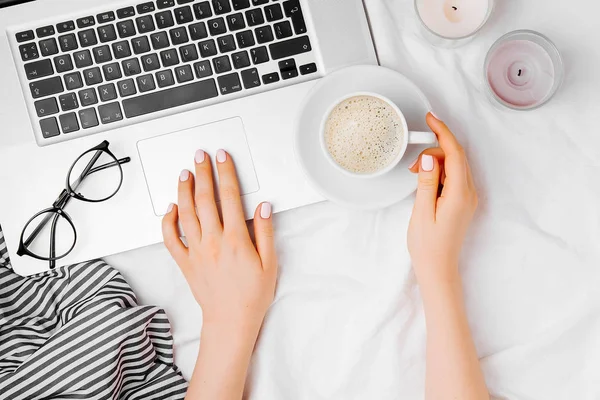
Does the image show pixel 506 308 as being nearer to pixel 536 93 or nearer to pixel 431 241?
pixel 431 241

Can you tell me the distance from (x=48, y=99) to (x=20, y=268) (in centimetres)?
22

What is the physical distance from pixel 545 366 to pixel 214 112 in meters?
0.56

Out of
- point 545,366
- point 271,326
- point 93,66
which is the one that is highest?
point 93,66

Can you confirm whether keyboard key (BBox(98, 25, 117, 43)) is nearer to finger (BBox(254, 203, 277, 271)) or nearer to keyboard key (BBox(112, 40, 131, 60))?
keyboard key (BBox(112, 40, 131, 60))

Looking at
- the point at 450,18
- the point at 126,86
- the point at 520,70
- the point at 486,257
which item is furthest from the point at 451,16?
the point at 126,86

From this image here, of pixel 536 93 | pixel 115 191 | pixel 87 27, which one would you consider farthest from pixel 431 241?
pixel 87 27

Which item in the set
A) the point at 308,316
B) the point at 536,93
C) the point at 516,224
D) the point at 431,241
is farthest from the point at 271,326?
the point at 536,93

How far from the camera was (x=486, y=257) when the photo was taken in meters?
0.78

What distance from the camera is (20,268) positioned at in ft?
2.42

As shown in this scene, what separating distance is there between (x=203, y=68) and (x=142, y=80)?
8cm

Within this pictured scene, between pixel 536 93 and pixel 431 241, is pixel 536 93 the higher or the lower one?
the higher one

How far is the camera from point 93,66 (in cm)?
71

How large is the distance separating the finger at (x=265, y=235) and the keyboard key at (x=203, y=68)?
18 cm

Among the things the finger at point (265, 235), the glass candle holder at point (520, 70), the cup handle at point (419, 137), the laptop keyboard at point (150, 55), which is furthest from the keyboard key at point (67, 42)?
the glass candle holder at point (520, 70)
